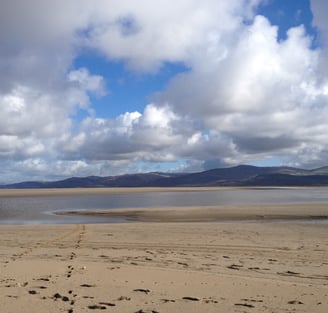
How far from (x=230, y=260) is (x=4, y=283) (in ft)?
24.1

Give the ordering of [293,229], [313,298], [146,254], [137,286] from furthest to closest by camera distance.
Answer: [293,229], [146,254], [137,286], [313,298]

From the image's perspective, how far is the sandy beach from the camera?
334 inches

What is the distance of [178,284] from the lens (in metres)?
10.1

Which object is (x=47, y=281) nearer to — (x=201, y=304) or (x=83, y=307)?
(x=83, y=307)

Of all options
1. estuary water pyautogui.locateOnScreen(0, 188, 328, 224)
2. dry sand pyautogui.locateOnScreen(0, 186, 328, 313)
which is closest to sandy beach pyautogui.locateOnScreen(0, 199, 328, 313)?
dry sand pyautogui.locateOnScreen(0, 186, 328, 313)

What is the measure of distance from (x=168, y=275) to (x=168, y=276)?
0.13m

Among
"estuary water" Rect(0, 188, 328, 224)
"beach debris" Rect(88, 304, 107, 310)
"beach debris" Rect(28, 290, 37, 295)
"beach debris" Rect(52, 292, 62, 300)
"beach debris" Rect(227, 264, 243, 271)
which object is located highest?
"beach debris" Rect(28, 290, 37, 295)

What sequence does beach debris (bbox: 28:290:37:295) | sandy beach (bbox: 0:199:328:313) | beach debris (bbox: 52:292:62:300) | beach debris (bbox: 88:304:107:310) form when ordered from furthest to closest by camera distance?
beach debris (bbox: 28:290:37:295) → beach debris (bbox: 52:292:62:300) → sandy beach (bbox: 0:199:328:313) → beach debris (bbox: 88:304:107:310)

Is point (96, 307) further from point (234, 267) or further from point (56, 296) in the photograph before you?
point (234, 267)

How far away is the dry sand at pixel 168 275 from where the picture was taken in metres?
8.48

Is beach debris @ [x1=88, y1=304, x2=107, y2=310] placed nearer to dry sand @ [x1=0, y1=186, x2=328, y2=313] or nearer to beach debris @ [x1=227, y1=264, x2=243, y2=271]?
dry sand @ [x1=0, y1=186, x2=328, y2=313]

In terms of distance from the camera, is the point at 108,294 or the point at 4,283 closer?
the point at 108,294

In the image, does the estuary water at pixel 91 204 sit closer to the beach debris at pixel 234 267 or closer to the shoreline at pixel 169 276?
the shoreline at pixel 169 276

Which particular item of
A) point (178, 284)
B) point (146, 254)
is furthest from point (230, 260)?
point (178, 284)
